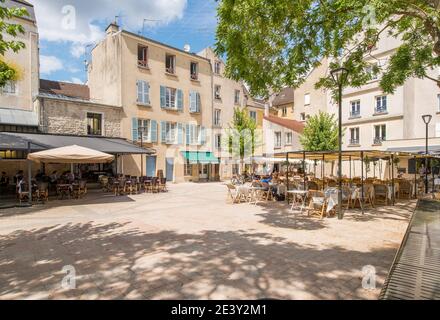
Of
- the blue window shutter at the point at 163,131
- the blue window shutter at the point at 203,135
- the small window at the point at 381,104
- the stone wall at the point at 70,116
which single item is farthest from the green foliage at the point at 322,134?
the stone wall at the point at 70,116

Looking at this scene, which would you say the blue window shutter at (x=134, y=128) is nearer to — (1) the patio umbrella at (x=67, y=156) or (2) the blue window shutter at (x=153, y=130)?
(2) the blue window shutter at (x=153, y=130)

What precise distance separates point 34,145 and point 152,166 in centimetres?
1007

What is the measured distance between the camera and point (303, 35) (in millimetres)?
6961

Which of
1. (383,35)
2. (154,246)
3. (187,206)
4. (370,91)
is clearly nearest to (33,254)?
(154,246)

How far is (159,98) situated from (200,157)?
6.57 meters

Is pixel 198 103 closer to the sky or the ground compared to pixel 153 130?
closer to the sky

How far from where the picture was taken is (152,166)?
22.8 m

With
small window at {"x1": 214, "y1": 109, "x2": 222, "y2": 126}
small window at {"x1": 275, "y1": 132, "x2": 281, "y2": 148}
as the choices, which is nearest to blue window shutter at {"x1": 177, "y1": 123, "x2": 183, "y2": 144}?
small window at {"x1": 214, "y1": 109, "x2": 222, "y2": 126}

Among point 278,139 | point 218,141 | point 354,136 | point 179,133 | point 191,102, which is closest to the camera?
point 179,133

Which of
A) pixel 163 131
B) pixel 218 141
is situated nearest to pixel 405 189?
A: pixel 163 131

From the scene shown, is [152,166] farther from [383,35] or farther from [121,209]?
[383,35]

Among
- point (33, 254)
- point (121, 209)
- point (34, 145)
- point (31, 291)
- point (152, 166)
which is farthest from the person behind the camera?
point (152, 166)

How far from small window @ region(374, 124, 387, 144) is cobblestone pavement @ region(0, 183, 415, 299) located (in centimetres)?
1663

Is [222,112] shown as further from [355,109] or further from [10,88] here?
[10,88]
